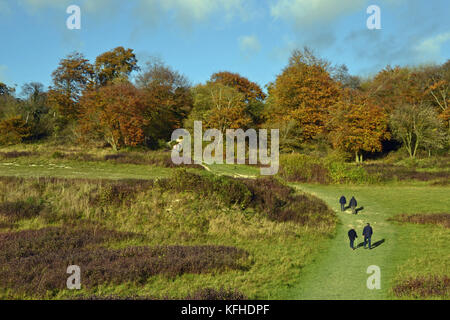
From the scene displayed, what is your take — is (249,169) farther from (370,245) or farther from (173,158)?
(370,245)

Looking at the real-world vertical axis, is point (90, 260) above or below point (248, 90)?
below

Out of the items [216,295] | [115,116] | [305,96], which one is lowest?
[216,295]

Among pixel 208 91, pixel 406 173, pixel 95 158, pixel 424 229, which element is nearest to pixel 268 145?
pixel 208 91

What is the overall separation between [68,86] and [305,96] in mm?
38817

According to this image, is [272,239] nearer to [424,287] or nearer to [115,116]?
[424,287]

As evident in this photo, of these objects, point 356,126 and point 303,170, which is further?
point 356,126

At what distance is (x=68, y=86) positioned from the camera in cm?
6047

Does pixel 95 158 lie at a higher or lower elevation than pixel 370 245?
higher

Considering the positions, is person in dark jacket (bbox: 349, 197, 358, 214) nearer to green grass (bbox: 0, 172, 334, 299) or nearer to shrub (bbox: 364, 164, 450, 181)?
green grass (bbox: 0, 172, 334, 299)

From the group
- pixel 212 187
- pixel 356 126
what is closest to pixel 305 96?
pixel 356 126

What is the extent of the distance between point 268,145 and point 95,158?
958 inches

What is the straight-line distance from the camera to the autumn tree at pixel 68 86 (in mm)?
58562

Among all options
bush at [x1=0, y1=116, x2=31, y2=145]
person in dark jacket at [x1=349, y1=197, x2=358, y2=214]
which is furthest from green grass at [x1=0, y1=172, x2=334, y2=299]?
bush at [x1=0, y1=116, x2=31, y2=145]
